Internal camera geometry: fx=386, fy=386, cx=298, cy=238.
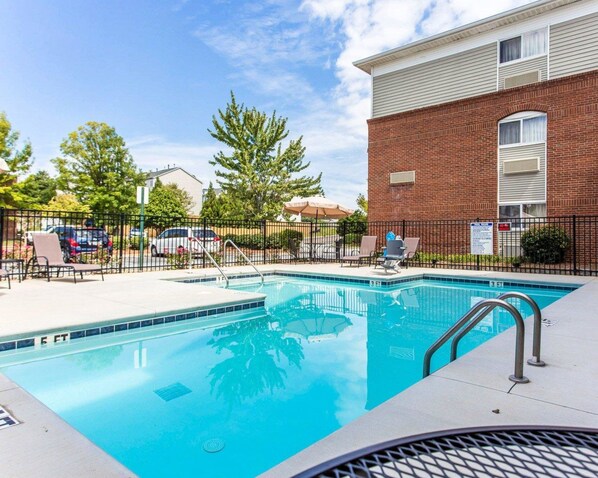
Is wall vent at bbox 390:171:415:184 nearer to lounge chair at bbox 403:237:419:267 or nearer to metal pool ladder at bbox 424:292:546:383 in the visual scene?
lounge chair at bbox 403:237:419:267

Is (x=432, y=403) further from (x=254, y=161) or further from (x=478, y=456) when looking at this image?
(x=254, y=161)

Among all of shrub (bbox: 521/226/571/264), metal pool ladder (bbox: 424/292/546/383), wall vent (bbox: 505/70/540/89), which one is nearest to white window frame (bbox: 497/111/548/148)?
wall vent (bbox: 505/70/540/89)

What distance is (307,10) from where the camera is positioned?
12.5m

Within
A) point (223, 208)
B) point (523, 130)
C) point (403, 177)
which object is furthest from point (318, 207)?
point (223, 208)

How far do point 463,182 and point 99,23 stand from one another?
12.9 metres

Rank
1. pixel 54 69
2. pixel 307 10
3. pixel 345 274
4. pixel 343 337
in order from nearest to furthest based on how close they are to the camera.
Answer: pixel 343 337, pixel 345 274, pixel 307 10, pixel 54 69

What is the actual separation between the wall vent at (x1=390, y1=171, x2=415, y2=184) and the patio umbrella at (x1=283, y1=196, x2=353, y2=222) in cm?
224

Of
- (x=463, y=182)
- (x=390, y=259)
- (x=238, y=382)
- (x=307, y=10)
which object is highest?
(x=307, y=10)

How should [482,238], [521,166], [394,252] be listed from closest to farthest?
[394,252]
[482,238]
[521,166]

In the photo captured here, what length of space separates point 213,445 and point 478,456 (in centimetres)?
178

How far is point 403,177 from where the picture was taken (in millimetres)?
15680

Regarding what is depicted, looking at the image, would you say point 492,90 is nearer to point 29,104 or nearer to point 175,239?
point 175,239

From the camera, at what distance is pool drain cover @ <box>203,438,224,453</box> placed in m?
2.50

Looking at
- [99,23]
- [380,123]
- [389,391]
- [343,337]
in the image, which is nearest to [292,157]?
[380,123]
